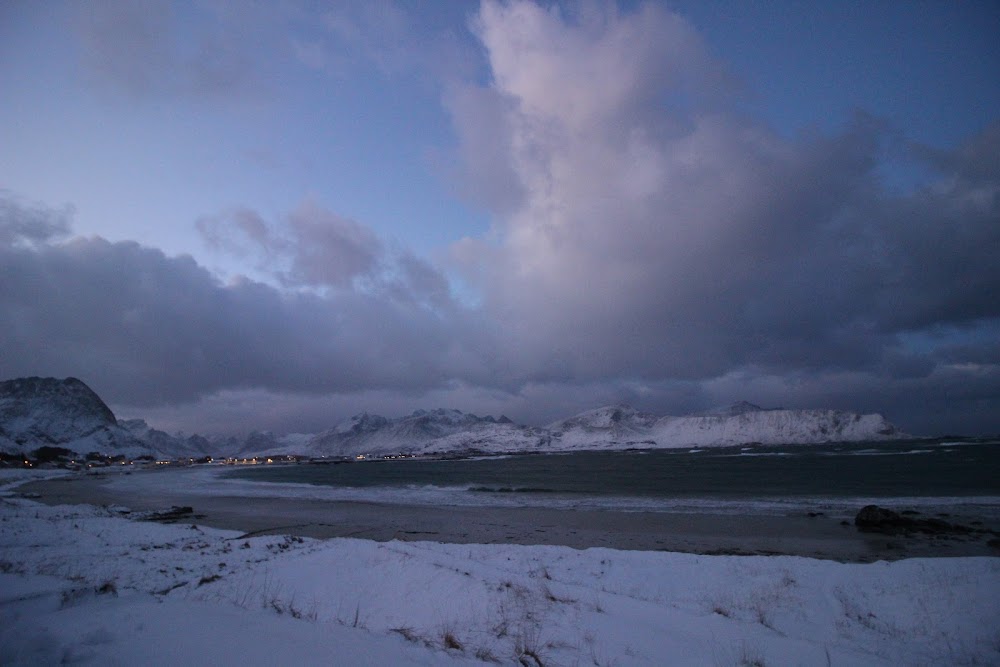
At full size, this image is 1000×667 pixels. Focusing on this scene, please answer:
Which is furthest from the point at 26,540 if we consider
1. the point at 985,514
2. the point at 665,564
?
the point at 985,514

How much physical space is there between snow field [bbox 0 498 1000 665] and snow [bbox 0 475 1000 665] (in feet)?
0.17

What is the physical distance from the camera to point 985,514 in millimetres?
31703

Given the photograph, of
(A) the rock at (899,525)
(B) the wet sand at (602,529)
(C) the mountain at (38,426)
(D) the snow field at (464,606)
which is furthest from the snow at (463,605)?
(C) the mountain at (38,426)

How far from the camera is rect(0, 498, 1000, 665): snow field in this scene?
250 inches

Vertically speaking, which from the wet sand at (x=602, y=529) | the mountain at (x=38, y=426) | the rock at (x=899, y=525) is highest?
the mountain at (x=38, y=426)

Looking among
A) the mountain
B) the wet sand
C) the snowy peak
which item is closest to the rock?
the wet sand

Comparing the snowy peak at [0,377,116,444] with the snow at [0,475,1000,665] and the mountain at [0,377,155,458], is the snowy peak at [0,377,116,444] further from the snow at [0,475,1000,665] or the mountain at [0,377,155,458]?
the snow at [0,475,1000,665]

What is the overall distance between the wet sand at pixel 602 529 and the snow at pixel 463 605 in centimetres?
540

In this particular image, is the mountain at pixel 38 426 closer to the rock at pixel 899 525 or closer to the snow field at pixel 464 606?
the snow field at pixel 464 606

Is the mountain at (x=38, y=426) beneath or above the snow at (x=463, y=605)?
above

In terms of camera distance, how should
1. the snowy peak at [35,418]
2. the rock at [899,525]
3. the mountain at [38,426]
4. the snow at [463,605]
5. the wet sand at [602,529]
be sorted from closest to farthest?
the snow at [463,605] < the wet sand at [602,529] < the rock at [899,525] < the mountain at [38,426] < the snowy peak at [35,418]

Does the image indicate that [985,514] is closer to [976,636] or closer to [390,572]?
[976,636]

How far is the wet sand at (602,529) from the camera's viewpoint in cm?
2291

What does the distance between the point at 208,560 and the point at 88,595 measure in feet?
32.0
